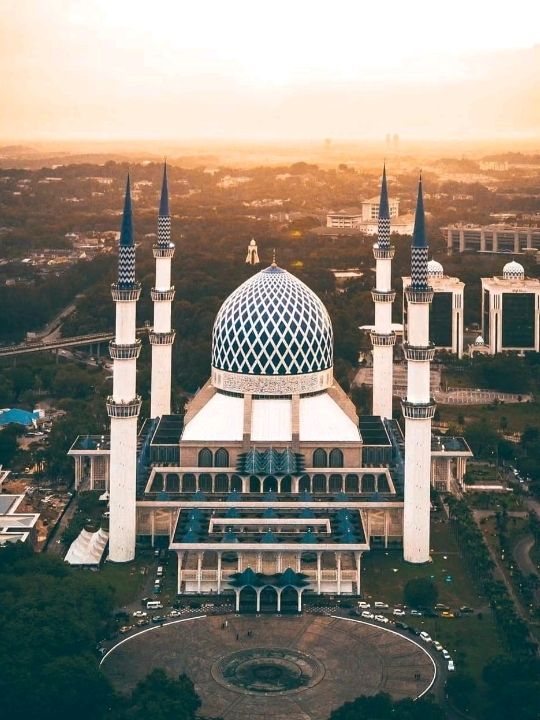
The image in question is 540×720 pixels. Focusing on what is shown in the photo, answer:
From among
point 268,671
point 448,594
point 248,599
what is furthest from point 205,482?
point 268,671

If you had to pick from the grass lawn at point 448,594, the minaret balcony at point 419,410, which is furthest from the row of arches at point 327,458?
the minaret balcony at point 419,410

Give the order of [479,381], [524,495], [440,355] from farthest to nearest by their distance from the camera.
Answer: [440,355] → [479,381] → [524,495]

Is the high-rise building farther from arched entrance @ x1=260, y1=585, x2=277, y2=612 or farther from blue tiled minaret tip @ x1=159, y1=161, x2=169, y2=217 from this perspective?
arched entrance @ x1=260, y1=585, x2=277, y2=612

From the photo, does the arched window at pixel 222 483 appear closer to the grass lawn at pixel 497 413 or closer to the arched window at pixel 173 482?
the arched window at pixel 173 482

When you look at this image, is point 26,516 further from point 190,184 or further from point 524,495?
point 190,184

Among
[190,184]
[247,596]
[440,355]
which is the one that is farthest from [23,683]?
[190,184]

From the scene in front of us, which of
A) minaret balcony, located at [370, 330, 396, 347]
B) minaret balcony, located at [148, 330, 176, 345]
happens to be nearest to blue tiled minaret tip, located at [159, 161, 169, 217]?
minaret balcony, located at [148, 330, 176, 345]
